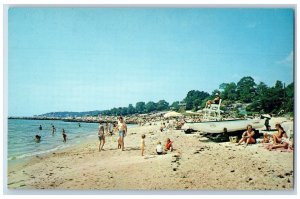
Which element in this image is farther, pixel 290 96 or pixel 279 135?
pixel 279 135

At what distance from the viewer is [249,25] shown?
695cm

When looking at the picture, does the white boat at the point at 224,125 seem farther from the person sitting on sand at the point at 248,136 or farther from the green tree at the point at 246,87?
the green tree at the point at 246,87

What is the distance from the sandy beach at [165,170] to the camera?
Result: 6625 millimetres

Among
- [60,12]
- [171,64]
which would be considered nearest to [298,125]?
[171,64]

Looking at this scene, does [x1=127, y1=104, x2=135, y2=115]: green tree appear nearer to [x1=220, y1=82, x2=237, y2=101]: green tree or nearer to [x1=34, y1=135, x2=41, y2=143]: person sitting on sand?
[x1=220, y1=82, x2=237, y2=101]: green tree

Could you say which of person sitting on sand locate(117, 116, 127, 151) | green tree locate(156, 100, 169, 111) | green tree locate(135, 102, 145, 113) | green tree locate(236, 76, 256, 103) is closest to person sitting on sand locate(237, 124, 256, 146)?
green tree locate(236, 76, 256, 103)

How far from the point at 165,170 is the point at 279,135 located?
224 centimetres

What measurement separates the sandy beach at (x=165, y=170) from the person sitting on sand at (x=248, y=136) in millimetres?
134

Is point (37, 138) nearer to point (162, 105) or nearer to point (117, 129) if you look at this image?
point (117, 129)

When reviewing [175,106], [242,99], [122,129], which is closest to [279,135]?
[242,99]

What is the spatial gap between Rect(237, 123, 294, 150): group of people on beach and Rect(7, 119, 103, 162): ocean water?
3013 mm

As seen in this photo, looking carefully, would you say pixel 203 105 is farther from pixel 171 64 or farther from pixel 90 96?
pixel 90 96

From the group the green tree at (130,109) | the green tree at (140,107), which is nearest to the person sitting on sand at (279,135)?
the green tree at (140,107)

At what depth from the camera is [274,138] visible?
7.11 metres
